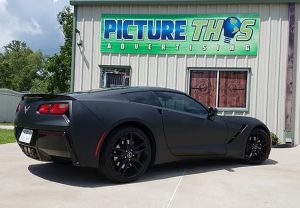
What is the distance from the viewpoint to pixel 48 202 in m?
4.55

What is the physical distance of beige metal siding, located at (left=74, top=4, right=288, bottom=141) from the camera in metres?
11.3

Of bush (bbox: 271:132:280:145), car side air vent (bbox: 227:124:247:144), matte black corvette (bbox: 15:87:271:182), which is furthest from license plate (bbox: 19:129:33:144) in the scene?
bush (bbox: 271:132:280:145)

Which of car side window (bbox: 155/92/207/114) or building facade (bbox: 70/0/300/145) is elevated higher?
building facade (bbox: 70/0/300/145)

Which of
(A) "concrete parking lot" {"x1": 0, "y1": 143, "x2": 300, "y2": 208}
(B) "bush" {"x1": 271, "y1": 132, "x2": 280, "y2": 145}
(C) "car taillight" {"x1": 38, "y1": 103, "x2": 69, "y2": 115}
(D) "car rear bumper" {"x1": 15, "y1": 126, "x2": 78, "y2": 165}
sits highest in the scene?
(C) "car taillight" {"x1": 38, "y1": 103, "x2": 69, "y2": 115}

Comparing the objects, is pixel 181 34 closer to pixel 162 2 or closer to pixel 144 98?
pixel 162 2

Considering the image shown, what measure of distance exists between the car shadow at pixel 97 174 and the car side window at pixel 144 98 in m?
1.07

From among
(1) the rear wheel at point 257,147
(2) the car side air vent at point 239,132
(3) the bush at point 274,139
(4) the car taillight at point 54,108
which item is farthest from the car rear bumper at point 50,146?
(3) the bush at point 274,139

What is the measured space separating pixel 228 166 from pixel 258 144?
0.80 meters

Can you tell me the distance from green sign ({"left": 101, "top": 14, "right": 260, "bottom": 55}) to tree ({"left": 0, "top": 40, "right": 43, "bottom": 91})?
205 ft

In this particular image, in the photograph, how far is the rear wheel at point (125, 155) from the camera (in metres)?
5.41

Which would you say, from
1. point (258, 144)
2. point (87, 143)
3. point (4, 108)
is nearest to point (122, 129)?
point (87, 143)

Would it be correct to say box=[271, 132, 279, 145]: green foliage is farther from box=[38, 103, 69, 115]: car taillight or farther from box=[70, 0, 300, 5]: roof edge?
box=[38, 103, 69, 115]: car taillight

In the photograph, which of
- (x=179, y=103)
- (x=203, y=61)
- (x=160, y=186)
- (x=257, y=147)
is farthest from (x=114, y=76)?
(x=160, y=186)

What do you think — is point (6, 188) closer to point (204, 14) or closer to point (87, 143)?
point (87, 143)
